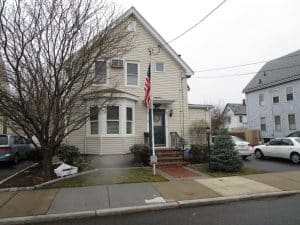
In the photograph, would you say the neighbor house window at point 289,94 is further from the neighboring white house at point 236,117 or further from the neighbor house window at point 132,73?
the neighboring white house at point 236,117

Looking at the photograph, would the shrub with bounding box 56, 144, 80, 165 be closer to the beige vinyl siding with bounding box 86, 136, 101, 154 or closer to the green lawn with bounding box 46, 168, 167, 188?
the beige vinyl siding with bounding box 86, 136, 101, 154

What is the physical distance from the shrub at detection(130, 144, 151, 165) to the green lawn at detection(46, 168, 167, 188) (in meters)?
1.96

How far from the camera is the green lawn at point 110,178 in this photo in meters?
10.4

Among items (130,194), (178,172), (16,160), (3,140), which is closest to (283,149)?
(178,172)

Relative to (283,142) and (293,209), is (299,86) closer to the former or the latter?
(283,142)

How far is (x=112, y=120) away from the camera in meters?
15.6

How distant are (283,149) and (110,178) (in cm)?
989

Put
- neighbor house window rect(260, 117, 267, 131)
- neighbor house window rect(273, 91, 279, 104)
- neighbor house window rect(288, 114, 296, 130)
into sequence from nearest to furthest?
1. neighbor house window rect(288, 114, 296, 130)
2. neighbor house window rect(273, 91, 279, 104)
3. neighbor house window rect(260, 117, 267, 131)

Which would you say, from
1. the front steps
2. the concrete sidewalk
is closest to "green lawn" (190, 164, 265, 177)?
the concrete sidewalk

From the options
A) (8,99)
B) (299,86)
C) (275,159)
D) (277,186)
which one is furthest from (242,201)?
(299,86)

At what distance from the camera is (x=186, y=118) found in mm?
18266

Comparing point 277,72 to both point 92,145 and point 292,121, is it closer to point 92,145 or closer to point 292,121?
point 292,121

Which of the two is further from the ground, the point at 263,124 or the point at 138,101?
the point at 138,101

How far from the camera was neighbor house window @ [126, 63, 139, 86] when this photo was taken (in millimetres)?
17297
